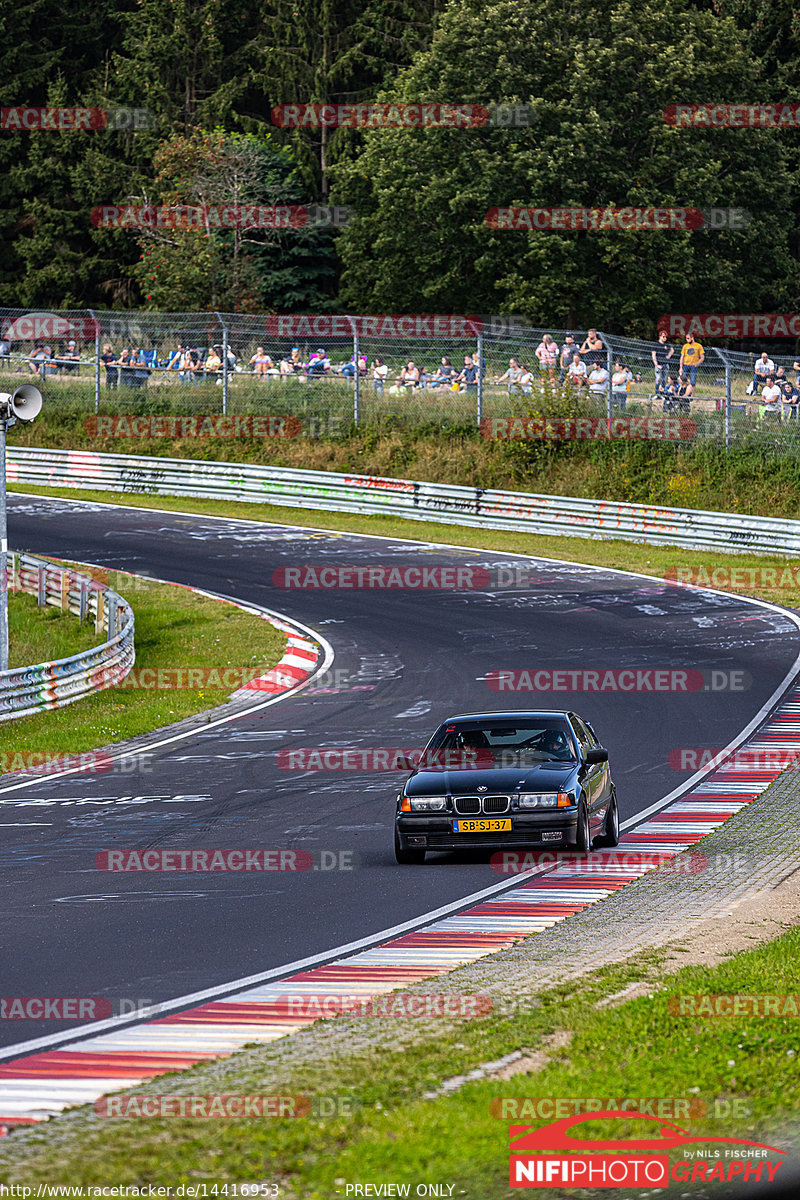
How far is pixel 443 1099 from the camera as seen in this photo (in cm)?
683

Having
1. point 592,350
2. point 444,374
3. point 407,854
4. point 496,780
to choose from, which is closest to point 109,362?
point 444,374

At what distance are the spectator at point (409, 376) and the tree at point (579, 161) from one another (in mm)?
13868

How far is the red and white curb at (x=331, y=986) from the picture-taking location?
7.39m

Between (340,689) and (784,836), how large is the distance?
995 centimetres

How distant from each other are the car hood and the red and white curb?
71 centimetres

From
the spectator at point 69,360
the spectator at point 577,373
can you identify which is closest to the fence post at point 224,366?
the spectator at point 69,360

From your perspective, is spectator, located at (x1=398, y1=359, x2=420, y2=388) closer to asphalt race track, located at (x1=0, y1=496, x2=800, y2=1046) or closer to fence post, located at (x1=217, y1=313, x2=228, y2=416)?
fence post, located at (x1=217, y1=313, x2=228, y2=416)

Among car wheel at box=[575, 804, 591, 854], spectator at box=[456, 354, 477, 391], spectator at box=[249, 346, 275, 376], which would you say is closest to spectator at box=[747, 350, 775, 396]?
spectator at box=[456, 354, 477, 391]

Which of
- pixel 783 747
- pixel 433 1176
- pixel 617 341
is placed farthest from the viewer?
pixel 617 341

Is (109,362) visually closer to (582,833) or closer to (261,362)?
(261,362)

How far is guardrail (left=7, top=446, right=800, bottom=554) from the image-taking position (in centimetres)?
3478

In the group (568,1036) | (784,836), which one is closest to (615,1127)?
(568,1036)

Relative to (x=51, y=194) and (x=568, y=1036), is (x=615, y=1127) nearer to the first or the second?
(x=568, y=1036)

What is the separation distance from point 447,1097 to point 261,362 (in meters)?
38.7
